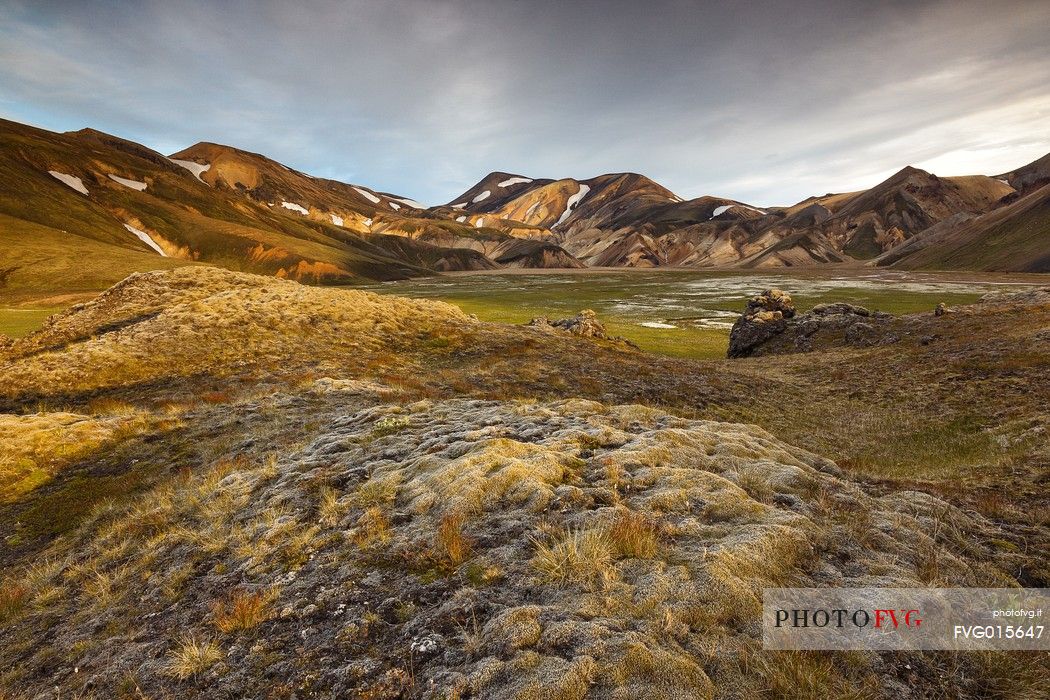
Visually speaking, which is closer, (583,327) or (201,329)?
(201,329)

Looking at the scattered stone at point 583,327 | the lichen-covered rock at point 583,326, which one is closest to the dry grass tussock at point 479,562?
the scattered stone at point 583,327

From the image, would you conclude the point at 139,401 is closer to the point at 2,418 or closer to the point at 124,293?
the point at 2,418

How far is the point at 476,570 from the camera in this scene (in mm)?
6801

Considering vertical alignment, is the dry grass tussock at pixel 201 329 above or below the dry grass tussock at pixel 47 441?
above

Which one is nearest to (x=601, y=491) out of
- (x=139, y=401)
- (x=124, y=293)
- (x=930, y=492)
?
(x=930, y=492)

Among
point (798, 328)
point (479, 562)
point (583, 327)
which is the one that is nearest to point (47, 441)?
point (479, 562)

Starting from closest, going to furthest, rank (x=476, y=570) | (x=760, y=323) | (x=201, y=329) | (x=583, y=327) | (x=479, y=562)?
(x=476, y=570), (x=479, y=562), (x=201, y=329), (x=583, y=327), (x=760, y=323)

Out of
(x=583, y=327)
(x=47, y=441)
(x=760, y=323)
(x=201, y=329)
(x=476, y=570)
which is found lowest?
(x=47, y=441)

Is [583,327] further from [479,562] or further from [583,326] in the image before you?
[479,562]

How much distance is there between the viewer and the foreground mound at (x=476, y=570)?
510 centimetres

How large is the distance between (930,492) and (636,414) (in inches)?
279

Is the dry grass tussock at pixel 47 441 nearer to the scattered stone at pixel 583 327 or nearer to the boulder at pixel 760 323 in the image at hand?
the scattered stone at pixel 583 327

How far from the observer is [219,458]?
13508 mm

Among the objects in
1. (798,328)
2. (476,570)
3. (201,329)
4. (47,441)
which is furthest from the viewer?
(798,328)
